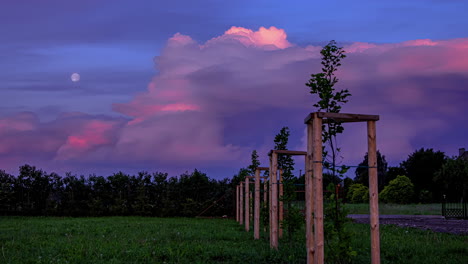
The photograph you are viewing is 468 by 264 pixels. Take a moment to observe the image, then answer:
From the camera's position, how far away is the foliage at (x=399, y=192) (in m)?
49.4

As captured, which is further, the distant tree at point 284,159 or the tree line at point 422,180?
the tree line at point 422,180

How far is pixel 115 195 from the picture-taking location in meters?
26.3

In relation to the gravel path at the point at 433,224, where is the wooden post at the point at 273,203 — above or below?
above

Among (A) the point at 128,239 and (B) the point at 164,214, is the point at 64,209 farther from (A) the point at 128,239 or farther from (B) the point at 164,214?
(A) the point at 128,239

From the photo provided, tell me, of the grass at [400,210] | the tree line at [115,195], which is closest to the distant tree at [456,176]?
the grass at [400,210]

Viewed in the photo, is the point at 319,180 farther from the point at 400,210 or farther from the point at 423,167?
the point at 423,167

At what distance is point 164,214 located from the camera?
2603cm

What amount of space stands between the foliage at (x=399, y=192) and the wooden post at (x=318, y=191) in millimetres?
45396

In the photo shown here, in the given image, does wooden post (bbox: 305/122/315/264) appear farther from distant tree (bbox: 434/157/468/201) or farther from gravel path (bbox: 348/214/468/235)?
distant tree (bbox: 434/157/468/201)

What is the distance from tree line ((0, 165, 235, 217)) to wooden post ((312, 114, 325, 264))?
19571mm

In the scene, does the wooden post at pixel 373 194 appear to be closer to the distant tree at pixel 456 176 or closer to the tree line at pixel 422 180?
the tree line at pixel 422 180

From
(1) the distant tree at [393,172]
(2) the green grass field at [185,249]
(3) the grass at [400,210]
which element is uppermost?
(1) the distant tree at [393,172]

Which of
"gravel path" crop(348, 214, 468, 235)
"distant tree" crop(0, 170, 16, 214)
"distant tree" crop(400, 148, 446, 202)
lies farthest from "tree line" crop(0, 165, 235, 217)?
"distant tree" crop(400, 148, 446, 202)

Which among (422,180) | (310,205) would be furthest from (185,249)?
(422,180)
